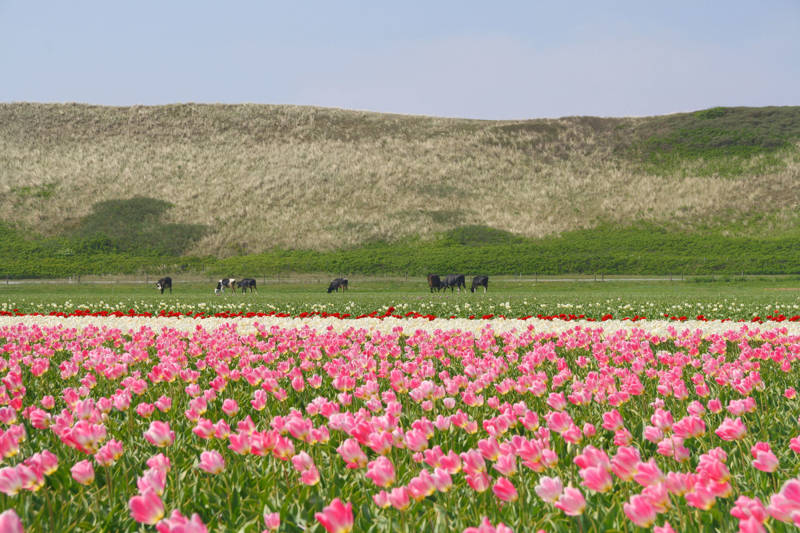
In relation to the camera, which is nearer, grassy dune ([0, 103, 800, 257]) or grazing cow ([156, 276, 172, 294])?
grazing cow ([156, 276, 172, 294])

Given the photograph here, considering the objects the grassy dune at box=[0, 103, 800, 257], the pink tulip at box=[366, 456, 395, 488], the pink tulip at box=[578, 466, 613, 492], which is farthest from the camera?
the grassy dune at box=[0, 103, 800, 257]

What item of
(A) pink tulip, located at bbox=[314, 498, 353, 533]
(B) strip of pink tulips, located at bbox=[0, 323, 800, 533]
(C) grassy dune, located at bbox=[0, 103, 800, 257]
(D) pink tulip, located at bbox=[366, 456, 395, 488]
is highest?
(C) grassy dune, located at bbox=[0, 103, 800, 257]

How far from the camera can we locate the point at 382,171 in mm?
100000

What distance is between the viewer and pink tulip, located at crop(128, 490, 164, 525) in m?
2.56

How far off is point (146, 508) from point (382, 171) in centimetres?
9867

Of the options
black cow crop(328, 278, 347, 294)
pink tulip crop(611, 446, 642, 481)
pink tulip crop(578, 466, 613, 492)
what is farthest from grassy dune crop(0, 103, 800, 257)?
pink tulip crop(578, 466, 613, 492)

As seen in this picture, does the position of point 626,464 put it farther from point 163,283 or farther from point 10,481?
point 163,283

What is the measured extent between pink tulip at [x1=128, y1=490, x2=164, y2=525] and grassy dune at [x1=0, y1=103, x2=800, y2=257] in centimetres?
7630

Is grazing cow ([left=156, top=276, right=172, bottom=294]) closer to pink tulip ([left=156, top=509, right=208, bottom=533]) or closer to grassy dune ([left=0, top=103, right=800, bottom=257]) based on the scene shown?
grassy dune ([left=0, top=103, right=800, bottom=257])

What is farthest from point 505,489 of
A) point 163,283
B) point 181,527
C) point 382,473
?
point 163,283

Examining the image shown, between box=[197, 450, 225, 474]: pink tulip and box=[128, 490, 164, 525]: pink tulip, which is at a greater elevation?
box=[128, 490, 164, 525]: pink tulip

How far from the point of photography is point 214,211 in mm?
88938

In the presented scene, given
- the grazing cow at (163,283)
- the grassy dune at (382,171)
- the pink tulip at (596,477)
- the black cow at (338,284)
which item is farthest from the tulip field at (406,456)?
the grassy dune at (382,171)

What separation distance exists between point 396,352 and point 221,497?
16.1 ft
